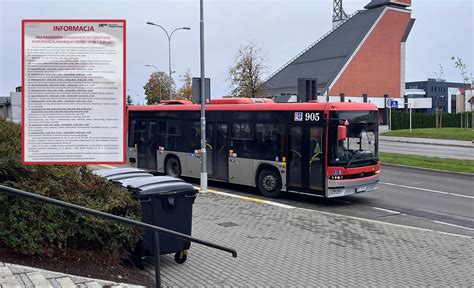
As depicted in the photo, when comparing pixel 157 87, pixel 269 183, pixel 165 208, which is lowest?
pixel 269 183

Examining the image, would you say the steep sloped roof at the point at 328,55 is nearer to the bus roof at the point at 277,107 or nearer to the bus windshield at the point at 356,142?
the bus roof at the point at 277,107

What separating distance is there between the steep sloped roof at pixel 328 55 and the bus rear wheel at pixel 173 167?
51.3m

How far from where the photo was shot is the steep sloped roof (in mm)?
71188

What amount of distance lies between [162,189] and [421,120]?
66.7 meters

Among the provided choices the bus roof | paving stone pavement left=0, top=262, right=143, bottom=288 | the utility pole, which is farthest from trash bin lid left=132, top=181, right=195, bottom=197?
the utility pole

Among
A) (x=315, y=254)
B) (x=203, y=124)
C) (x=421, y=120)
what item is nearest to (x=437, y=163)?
(x=203, y=124)

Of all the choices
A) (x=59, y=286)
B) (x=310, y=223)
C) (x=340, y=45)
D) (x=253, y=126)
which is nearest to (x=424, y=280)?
(x=310, y=223)

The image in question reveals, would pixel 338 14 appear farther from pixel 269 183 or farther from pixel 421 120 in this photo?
pixel 269 183

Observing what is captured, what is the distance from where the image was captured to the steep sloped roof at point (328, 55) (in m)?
71.2

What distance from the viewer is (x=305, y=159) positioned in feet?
45.5

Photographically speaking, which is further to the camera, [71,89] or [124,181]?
[124,181]

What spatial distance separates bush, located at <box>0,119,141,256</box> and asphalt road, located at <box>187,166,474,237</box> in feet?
24.7

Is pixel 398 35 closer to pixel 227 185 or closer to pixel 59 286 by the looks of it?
pixel 227 185

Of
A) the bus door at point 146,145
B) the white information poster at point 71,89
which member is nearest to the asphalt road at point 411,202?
the bus door at point 146,145
